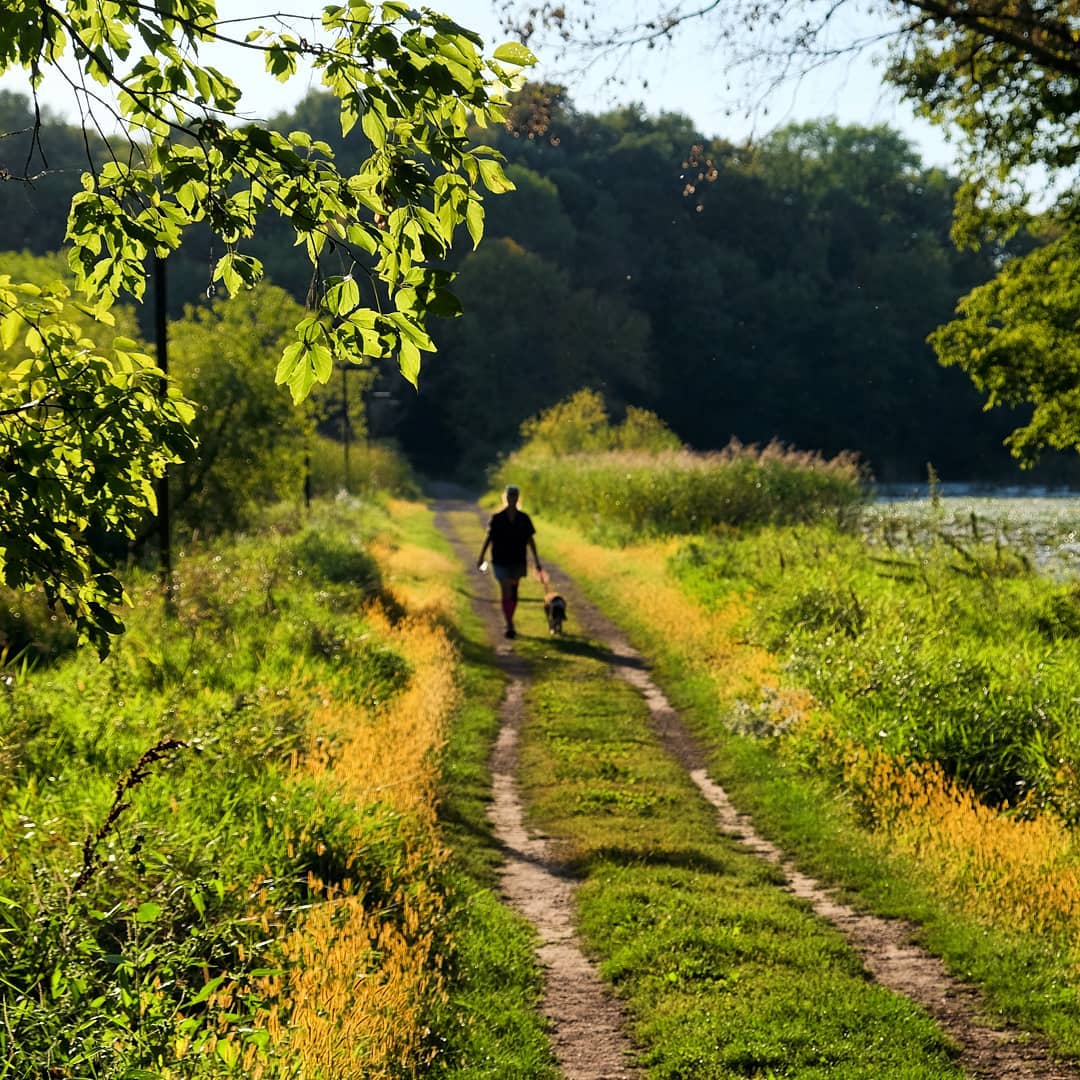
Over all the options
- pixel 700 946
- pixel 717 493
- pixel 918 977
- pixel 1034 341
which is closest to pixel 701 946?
pixel 700 946

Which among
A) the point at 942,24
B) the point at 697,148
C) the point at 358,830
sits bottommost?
the point at 358,830

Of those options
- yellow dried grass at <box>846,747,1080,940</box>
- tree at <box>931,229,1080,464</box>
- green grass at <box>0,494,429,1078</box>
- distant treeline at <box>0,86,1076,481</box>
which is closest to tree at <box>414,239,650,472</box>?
distant treeline at <box>0,86,1076,481</box>

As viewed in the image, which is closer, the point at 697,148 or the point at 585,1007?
the point at 585,1007

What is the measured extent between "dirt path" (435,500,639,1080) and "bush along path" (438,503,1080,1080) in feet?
0.05

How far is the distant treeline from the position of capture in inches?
3300

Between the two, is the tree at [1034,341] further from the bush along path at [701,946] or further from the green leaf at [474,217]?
the green leaf at [474,217]

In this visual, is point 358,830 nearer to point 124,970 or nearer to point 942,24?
point 124,970

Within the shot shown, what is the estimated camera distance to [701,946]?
7395 millimetres

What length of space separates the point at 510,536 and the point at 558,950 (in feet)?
35.9

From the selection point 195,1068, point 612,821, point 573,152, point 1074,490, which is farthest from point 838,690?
point 573,152

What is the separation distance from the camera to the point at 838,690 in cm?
1232

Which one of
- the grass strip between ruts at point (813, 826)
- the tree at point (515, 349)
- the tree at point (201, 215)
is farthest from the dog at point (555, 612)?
the tree at point (515, 349)

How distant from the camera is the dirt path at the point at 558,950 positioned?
6133 millimetres

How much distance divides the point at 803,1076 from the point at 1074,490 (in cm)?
7915
